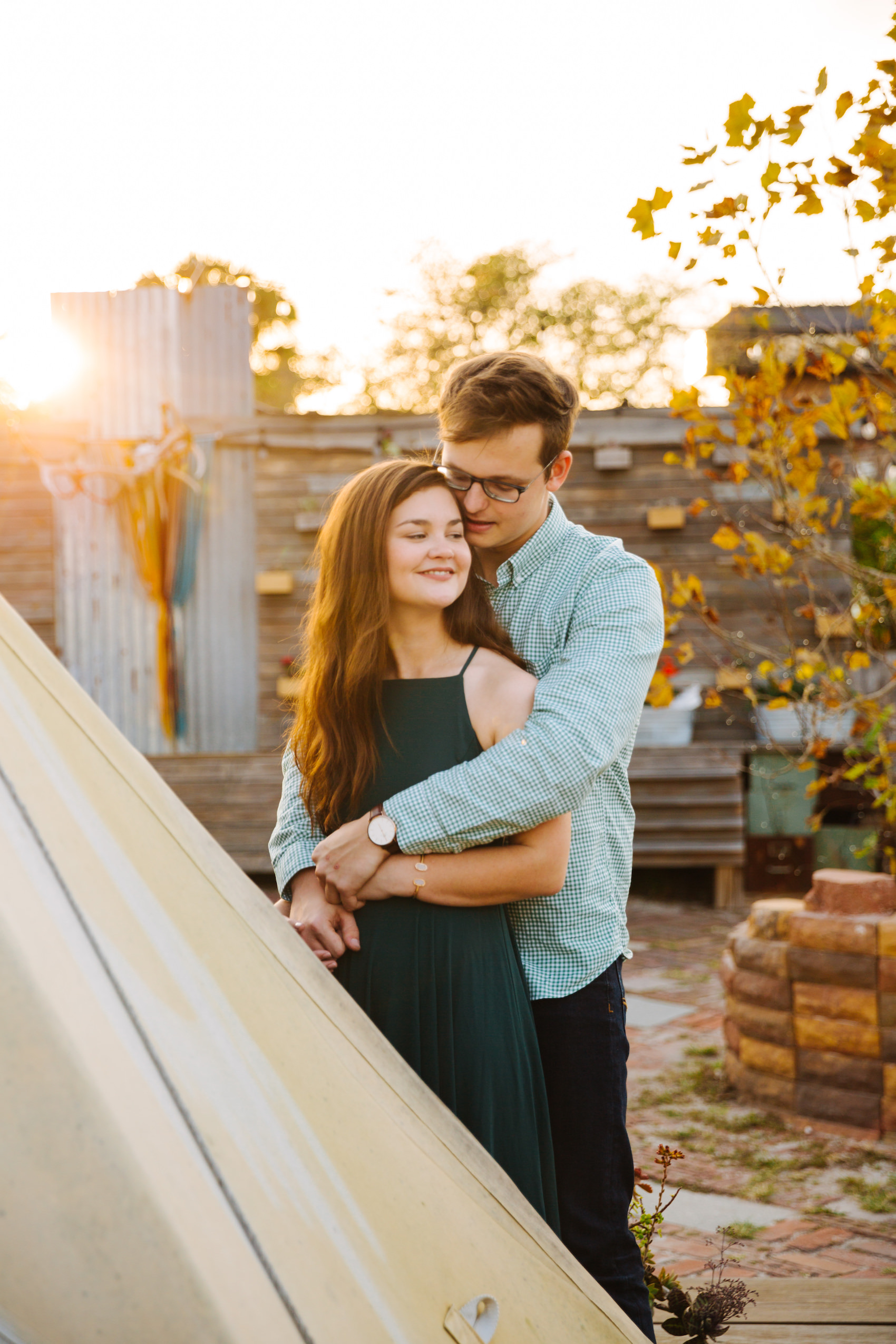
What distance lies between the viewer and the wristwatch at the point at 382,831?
59.2 inches

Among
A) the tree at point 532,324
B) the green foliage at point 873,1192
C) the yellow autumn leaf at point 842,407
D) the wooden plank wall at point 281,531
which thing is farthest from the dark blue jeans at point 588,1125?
the tree at point 532,324

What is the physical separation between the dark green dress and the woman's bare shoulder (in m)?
0.02

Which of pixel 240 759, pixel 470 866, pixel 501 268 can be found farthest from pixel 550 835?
pixel 501 268

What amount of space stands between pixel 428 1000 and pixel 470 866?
0.20 meters

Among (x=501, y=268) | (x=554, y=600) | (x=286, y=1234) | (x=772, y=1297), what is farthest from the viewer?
(x=501, y=268)

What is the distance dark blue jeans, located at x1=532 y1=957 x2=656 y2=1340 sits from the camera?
1692 mm

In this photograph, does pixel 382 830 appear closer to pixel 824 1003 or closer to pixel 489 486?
pixel 489 486

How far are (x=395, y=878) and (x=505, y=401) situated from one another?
787mm

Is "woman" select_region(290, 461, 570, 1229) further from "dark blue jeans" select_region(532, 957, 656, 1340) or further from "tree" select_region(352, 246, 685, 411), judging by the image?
"tree" select_region(352, 246, 685, 411)

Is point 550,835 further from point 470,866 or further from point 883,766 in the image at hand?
point 883,766

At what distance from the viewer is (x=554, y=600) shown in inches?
70.4

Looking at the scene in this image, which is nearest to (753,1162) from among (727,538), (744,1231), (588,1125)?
(744,1231)

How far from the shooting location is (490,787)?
1.46 m

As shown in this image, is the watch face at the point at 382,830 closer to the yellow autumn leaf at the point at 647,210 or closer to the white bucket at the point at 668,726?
the yellow autumn leaf at the point at 647,210
